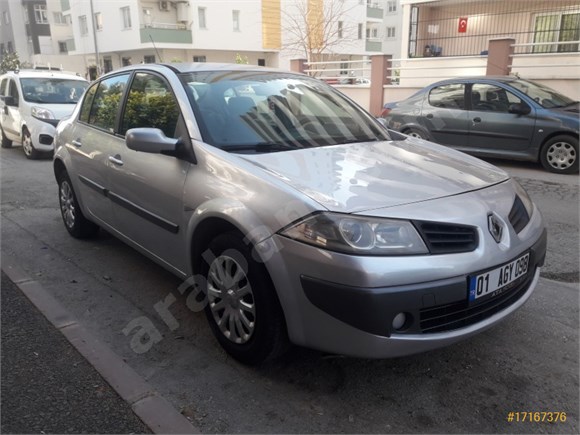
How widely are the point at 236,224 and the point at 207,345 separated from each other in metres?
0.93

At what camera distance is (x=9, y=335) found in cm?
319

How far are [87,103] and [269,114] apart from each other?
7.73 feet

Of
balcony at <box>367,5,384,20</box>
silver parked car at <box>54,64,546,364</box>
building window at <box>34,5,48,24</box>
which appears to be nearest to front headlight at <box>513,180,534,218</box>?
silver parked car at <box>54,64,546,364</box>

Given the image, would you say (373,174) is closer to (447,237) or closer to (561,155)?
(447,237)

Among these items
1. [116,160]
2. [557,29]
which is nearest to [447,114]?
[116,160]

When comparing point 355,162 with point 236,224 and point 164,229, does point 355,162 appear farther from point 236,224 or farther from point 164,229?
point 164,229

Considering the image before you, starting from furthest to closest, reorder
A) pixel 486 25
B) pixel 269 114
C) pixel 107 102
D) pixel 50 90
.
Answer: pixel 486 25, pixel 50 90, pixel 107 102, pixel 269 114

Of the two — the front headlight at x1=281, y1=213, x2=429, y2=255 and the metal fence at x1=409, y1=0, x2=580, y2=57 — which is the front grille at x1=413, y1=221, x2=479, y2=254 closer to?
the front headlight at x1=281, y1=213, x2=429, y2=255

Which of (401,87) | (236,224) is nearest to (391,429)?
(236,224)

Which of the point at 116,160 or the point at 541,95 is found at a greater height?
the point at 541,95

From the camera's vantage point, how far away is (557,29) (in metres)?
16.1

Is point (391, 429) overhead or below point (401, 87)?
below

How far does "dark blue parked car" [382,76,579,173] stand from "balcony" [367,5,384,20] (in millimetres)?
35677

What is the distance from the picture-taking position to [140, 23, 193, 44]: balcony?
102ft
